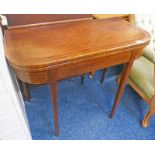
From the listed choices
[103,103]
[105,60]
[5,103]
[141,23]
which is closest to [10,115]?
[5,103]

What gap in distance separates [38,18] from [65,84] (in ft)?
2.68

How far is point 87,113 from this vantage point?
5.02 ft

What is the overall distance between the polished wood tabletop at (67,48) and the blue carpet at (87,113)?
0.40 metres

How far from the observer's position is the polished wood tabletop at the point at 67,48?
810mm

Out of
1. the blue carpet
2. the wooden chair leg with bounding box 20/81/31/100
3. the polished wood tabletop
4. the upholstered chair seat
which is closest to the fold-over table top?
the polished wood tabletop

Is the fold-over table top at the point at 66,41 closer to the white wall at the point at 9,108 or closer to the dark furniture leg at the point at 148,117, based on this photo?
the white wall at the point at 9,108

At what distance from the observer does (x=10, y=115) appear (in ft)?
3.19

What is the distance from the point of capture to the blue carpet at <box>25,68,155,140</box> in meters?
1.38

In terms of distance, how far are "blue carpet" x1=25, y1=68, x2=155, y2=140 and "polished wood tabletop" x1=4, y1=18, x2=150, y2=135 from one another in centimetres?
40

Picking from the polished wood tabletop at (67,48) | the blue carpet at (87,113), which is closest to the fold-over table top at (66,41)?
the polished wood tabletop at (67,48)

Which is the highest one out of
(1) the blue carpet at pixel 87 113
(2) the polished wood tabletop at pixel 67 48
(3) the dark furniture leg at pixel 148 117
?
(2) the polished wood tabletop at pixel 67 48

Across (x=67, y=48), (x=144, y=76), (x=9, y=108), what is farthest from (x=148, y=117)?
(x=9, y=108)

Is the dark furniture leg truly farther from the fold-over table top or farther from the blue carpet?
the fold-over table top
